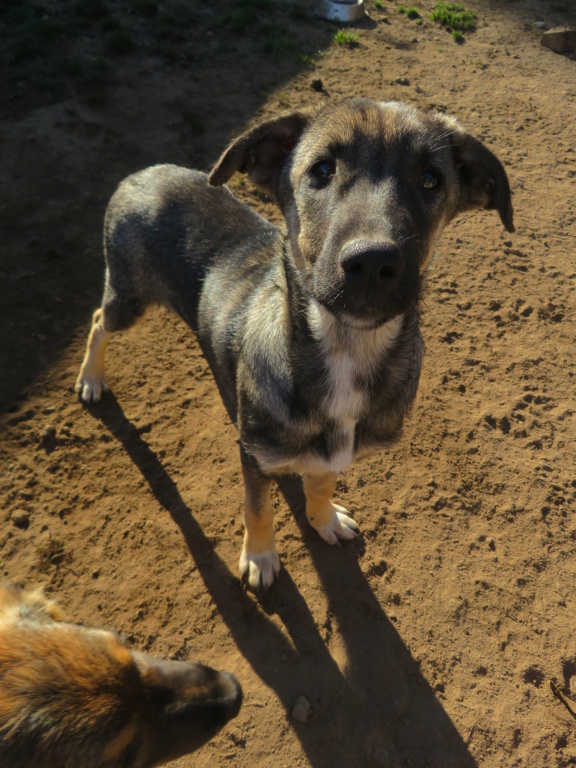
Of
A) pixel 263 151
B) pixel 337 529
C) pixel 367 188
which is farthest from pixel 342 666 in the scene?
pixel 263 151

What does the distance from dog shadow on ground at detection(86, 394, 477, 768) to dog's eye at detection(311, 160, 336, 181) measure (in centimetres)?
255

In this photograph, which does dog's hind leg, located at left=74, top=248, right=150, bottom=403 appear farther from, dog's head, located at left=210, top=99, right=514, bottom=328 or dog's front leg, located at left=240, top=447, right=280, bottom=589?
dog's front leg, located at left=240, top=447, right=280, bottom=589

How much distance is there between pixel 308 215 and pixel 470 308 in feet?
11.2

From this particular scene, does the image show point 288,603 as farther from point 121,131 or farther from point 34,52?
point 34,52

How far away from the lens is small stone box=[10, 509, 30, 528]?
4.13m

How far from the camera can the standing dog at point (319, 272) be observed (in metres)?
2.56

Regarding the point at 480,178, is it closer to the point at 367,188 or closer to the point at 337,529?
the point at 367,188

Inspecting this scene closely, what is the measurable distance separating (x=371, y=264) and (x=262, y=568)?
94.9 inches

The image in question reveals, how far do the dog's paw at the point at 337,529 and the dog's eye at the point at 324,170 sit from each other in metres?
2.39

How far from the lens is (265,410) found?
317cm

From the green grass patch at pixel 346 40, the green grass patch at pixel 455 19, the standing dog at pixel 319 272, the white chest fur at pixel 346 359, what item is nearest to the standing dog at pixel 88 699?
the standing dog at pixel 319 272

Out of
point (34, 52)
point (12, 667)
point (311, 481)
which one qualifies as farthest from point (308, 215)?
point (34, 52)

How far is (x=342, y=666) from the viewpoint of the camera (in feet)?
11.8

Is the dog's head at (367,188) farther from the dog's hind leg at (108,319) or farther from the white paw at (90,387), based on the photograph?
the white paw at (90,387)
